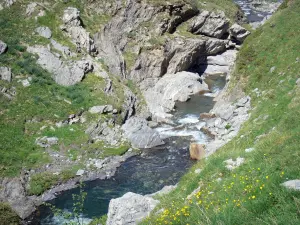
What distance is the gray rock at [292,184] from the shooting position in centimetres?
778

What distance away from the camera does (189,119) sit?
40906 mm

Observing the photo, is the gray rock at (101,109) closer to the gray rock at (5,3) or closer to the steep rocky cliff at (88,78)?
the steep rocky cliff at (88,78)

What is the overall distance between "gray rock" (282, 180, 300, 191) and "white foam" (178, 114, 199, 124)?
31.4 metres

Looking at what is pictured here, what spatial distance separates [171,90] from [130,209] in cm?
3584

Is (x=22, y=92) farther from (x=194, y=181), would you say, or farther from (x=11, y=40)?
(x=194, y=181)

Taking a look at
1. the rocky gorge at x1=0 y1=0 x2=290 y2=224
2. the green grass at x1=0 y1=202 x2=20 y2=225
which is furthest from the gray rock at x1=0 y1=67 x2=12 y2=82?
the green grass at x1=0 y1=202 x2=20 y2=225

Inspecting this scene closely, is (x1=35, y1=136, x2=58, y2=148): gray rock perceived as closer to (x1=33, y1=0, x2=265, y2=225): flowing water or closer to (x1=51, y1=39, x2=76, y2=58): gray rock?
(x1=33, y1=0, x2=265, y2=225): flowing water

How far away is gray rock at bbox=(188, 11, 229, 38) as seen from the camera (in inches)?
2324

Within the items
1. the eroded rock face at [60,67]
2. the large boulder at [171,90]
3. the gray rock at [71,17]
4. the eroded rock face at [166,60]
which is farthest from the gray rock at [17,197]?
the gray rock at [71,17]

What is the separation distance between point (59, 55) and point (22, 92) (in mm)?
7370

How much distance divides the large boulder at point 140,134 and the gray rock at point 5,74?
1378 centimetres

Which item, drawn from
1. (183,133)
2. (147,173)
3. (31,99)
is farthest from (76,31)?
(147,173)

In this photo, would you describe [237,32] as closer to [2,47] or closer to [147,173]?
[2,47]

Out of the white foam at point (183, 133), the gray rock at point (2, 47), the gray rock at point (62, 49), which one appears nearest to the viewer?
the white foam at point (183, 133)
